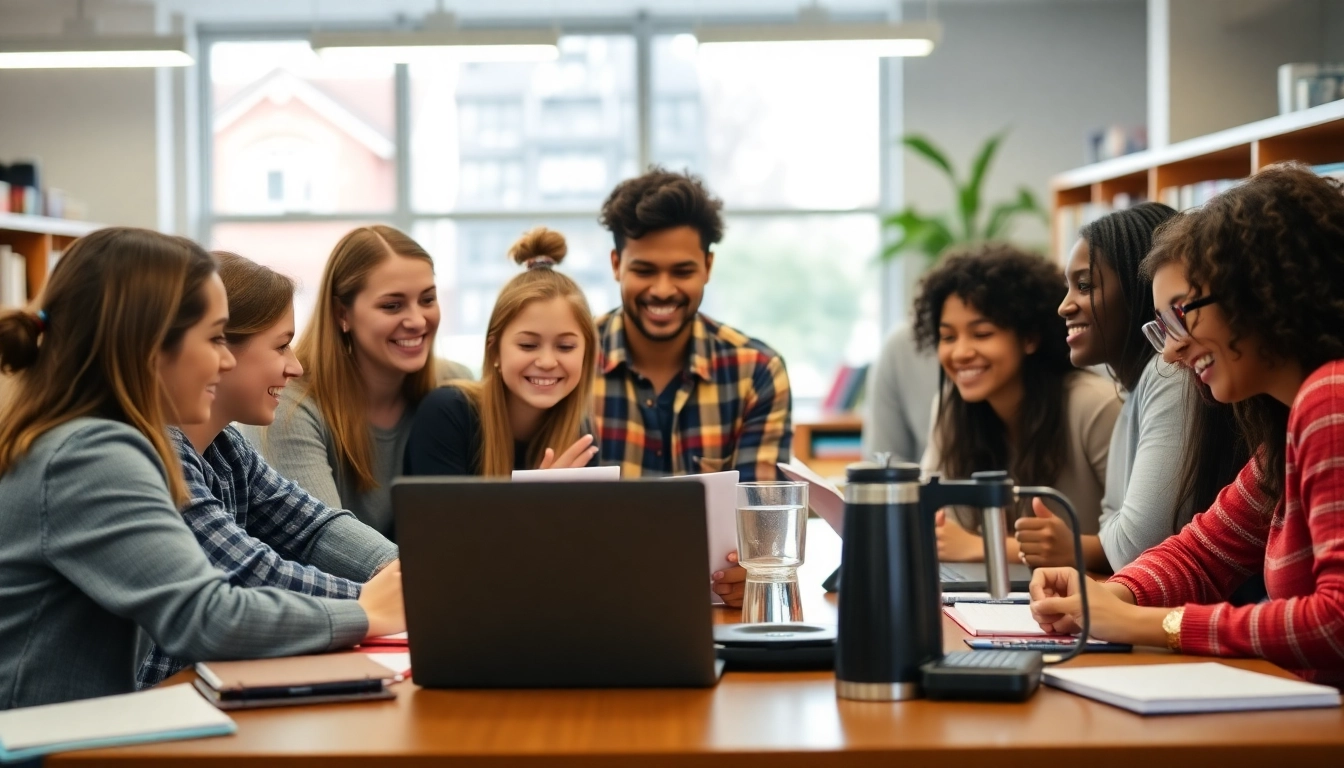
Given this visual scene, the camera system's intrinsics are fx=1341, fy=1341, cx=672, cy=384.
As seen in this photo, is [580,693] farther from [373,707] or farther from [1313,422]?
[1313,422]

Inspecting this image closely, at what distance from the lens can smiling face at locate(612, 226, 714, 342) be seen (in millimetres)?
2863

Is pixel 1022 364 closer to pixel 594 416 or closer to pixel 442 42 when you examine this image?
pixel 594 416

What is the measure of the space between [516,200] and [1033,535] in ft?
16.6

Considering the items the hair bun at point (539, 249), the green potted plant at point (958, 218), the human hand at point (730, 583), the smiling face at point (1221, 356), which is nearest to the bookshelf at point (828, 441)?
the green potted plant at point (958, 218)

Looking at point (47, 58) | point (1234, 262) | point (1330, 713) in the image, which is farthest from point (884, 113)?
point (1330, 713)

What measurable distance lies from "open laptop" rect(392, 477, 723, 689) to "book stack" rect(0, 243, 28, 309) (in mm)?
4200

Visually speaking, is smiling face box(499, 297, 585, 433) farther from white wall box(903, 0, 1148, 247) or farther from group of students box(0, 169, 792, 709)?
white wall box(903, 0, 1148, 247)

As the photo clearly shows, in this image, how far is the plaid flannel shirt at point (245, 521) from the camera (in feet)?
5.51

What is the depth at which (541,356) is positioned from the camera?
2.56 meters

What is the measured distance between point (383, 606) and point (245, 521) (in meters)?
0.51

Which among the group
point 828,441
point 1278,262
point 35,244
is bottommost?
point 828,441

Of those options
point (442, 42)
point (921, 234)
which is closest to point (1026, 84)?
point (921, 234)

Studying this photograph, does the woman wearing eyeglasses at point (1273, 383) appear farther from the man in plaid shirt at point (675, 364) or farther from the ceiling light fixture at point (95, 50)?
the ceiling light fixture at point (95, 50)

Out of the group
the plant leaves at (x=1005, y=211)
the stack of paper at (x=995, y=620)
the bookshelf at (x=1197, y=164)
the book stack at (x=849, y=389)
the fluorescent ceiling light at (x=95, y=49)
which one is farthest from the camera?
the book stack at (x=849, y=389)
